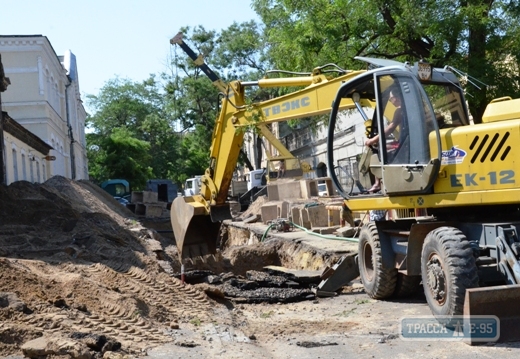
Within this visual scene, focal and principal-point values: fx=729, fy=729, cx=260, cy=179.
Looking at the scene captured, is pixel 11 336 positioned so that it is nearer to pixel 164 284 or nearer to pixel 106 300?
pixel 106 300

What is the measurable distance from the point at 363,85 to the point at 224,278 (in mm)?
5071

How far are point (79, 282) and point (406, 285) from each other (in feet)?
14.7

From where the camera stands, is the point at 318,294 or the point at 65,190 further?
the point at 65,190

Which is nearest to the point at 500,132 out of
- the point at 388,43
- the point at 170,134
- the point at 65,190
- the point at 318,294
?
the point at 318,294

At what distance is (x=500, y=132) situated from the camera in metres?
7.72

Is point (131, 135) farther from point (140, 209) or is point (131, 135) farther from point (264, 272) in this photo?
point (264, 272)

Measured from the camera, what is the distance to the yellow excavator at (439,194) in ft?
25.0

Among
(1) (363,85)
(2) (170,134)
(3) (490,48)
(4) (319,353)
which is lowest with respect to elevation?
(4) (319,353)

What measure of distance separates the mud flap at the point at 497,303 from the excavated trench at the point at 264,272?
450 cm

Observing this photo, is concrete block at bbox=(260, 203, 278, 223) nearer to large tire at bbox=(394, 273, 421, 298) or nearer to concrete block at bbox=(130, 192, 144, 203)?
concrete block at bbox=(130, 192, 144, 203)

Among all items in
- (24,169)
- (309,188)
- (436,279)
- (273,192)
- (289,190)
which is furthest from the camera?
(273,192)

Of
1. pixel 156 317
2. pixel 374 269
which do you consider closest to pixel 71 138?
pixel 374 269

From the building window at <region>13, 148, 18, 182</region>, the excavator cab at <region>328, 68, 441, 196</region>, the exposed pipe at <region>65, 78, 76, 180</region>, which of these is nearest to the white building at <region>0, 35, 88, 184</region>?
the exposed pipe at <region>65, 78, 76, 180</region>

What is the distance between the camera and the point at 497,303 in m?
7.15
